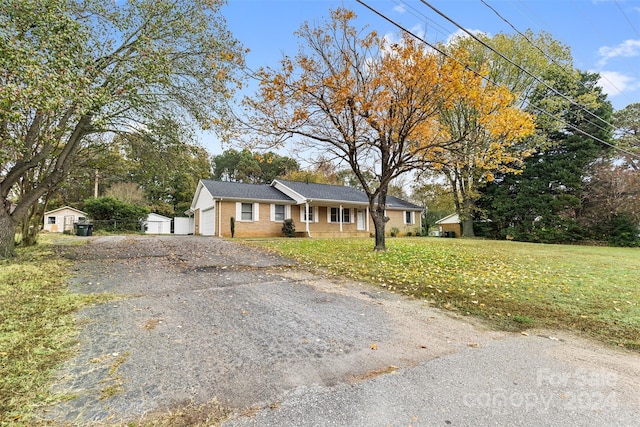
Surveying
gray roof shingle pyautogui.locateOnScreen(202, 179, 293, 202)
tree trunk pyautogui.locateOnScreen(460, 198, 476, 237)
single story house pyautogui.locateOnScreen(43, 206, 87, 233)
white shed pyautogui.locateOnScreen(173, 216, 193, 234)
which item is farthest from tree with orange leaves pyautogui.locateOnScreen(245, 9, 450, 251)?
single story house pyautogui.locateOnScreen(43, 206, 87, 233)

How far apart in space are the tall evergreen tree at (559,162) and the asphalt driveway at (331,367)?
20.9m

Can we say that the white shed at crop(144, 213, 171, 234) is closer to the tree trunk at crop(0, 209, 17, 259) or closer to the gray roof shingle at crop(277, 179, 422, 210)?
the gray roof shingle at crop(277, 179, 422, 210)

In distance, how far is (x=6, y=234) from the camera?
866 cm

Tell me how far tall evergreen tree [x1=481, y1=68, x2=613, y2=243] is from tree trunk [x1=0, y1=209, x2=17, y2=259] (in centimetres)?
2570

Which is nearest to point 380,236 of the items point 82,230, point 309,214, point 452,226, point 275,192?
point 309,214

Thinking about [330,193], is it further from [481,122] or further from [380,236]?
[481,122]

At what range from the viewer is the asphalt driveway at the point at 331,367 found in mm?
2188

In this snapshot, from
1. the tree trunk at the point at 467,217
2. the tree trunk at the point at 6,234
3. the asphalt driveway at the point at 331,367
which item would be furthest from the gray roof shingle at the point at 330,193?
the asphalt driveway at the point at 331,367

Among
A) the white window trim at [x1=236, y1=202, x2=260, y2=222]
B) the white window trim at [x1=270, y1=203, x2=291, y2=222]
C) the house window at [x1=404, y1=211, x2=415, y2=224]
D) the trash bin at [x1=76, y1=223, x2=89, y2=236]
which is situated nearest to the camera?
the white window trim at [x1=236, y1=202, x2=260, y2=222]

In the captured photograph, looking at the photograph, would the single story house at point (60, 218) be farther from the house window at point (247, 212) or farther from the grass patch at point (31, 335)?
the grass patch at point (31, 335)

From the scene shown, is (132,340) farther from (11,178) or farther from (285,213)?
(285,213)

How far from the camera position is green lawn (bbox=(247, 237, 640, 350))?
14.1ft

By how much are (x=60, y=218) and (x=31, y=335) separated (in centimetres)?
3668

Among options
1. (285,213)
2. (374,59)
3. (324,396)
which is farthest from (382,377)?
(285,213)
